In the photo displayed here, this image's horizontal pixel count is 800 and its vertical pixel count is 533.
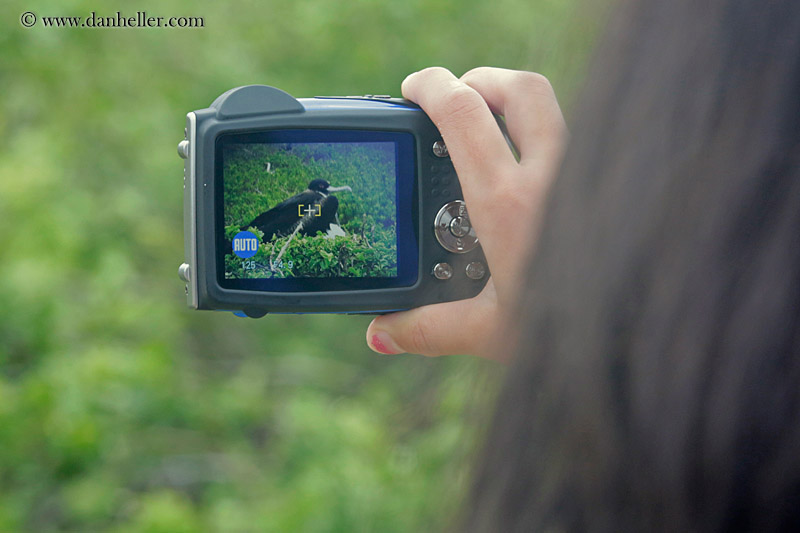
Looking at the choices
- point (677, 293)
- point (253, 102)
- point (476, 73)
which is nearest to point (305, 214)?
point (253, 102)

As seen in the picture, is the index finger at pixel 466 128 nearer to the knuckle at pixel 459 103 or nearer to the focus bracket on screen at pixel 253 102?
the knuckle at pixel 459 103

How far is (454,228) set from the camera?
35.7 inches

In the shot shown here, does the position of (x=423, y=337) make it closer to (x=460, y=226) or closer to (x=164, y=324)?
(x=460, y=226)

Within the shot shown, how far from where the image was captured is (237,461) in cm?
240

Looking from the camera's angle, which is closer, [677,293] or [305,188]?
[677,293]

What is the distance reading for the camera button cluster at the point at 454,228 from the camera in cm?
90

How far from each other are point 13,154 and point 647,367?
2.00m

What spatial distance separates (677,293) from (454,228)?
2.17 feet

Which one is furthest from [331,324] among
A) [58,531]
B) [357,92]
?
[58,531]

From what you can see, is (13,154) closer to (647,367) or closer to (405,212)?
(405,212)

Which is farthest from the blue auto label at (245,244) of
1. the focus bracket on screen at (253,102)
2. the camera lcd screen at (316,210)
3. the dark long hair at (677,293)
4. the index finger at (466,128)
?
the dark long hair at (677,293)

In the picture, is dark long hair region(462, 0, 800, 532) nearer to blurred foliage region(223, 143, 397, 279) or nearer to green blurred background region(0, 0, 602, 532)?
green blurred background region(0, 0, 602, 532)

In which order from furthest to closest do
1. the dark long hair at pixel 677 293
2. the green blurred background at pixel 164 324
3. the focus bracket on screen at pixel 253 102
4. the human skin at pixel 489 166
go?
the green blurred background at pixel 164 324
the focus bracket on screen at pixel 253 102
the human skin at pixel 489 166
the dark long hair at pixel 677 293

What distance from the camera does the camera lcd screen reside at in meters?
0.88
